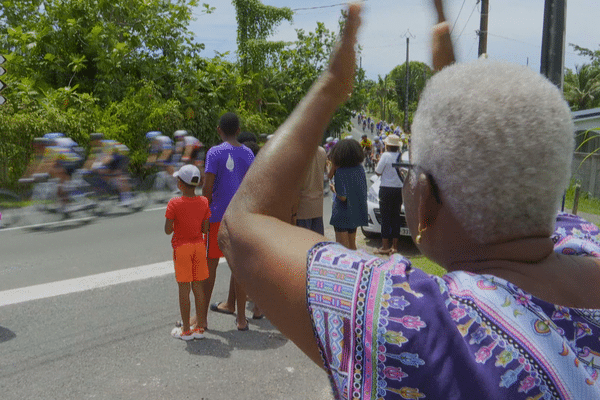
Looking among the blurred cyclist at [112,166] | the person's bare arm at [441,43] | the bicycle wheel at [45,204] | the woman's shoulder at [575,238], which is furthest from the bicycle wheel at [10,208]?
the woman's shoulder at [575,238]

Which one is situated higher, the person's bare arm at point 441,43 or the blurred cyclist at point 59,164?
the person's bare arm at point 441,43

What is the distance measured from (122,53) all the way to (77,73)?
174cm

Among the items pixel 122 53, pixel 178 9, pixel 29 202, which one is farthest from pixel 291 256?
pixel 178 9

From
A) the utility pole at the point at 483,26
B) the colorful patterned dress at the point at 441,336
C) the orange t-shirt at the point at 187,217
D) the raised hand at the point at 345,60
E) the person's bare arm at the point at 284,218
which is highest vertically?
the utility pole at the point at 483,26

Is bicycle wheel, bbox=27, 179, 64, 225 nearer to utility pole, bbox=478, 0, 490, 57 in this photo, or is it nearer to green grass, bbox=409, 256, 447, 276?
green grass, bbox=409, 256, 447, 276

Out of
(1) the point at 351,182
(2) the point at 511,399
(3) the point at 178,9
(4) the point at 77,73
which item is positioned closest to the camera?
(2) the point at 511,399

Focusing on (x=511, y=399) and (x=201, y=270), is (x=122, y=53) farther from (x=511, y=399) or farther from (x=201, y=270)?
(x=511, y=399)

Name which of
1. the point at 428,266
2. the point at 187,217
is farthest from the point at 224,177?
the point at 428,266

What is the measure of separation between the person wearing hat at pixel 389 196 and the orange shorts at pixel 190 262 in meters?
3.60

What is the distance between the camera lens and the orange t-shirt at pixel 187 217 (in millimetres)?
4699

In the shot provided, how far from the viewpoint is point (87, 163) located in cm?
1233

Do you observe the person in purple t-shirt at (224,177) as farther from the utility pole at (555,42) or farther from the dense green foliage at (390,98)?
the dense green foliage at (390,98)

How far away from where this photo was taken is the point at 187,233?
475 cm

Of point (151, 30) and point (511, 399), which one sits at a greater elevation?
point (151, 30)
